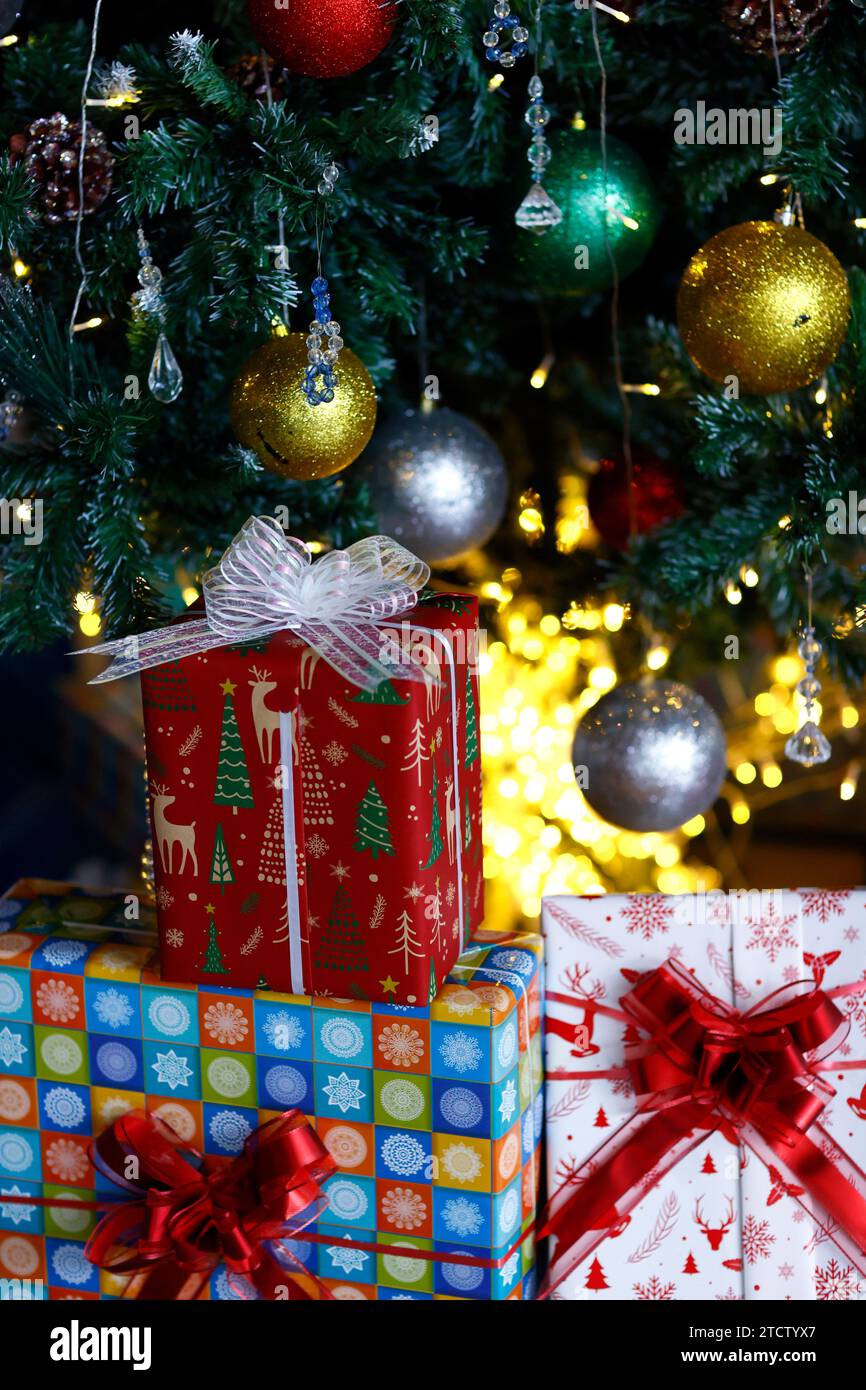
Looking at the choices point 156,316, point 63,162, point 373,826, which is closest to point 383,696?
point 373,826

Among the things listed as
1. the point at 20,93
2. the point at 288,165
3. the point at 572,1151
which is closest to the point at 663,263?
the point at 288,165

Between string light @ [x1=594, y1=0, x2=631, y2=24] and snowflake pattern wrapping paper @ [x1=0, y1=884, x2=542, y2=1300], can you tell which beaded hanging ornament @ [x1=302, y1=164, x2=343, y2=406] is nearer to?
string light @ [x1=594, y1=0, x2=631, y2=24]

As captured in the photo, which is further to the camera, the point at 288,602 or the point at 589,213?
the point at 589,213

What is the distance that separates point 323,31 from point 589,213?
0.26m

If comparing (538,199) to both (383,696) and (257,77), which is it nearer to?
(257,77)

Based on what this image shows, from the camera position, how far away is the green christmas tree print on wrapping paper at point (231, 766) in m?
0.81

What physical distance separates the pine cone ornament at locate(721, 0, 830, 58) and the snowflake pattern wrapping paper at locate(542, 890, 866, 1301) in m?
0.60

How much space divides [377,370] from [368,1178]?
2.00ft

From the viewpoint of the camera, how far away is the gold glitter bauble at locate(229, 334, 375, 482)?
921 millimetres

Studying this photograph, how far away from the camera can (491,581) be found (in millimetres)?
1298

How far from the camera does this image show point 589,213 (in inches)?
39.4

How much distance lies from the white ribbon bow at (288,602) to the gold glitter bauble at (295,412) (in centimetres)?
8

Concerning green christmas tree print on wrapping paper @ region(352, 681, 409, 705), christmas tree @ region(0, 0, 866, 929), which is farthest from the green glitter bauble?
green christmas tree print on wrapping paper @ region(352, 681, 409, 705)
